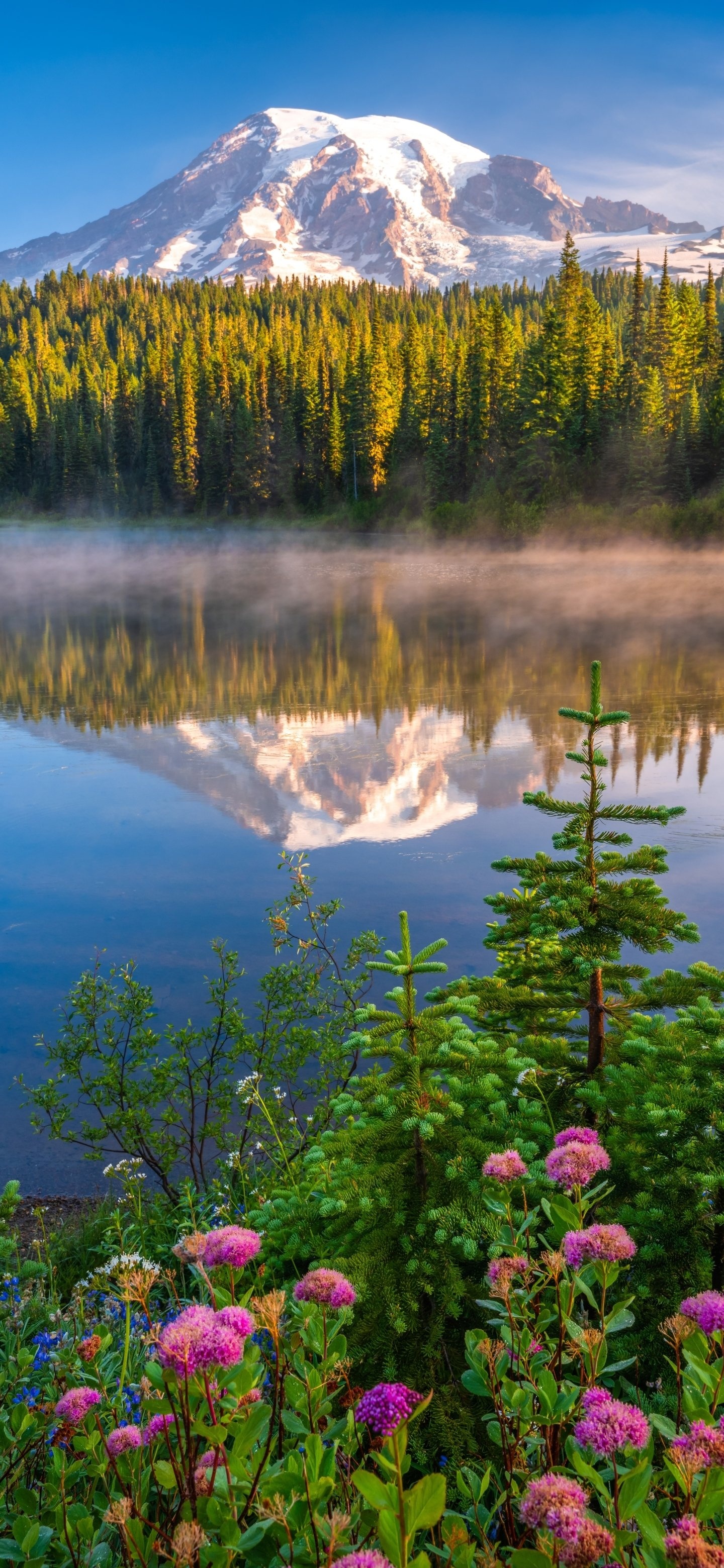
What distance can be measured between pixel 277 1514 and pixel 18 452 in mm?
128278

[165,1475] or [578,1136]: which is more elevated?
[578,1136]

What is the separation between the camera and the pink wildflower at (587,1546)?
4.10ft

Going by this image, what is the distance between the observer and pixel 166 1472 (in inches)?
70.3

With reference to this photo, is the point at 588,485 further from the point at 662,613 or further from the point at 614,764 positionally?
the point at 614,764

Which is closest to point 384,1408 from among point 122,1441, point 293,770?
point 122,1441

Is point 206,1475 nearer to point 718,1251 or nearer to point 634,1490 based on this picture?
point 634,1490

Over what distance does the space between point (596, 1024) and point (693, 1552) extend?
2946mm

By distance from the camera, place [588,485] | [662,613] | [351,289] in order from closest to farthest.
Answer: [662,613] → [588,485] → [351,289]

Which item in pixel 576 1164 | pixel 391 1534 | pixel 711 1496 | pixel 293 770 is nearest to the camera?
pixel 391 1534

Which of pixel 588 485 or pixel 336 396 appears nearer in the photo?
pixel 588 485

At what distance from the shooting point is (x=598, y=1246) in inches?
73.1

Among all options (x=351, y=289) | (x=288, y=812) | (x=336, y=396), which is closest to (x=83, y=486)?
(x=336, y=396)

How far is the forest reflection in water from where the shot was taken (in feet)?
47.8

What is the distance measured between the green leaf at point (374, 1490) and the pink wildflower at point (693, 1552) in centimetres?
36
